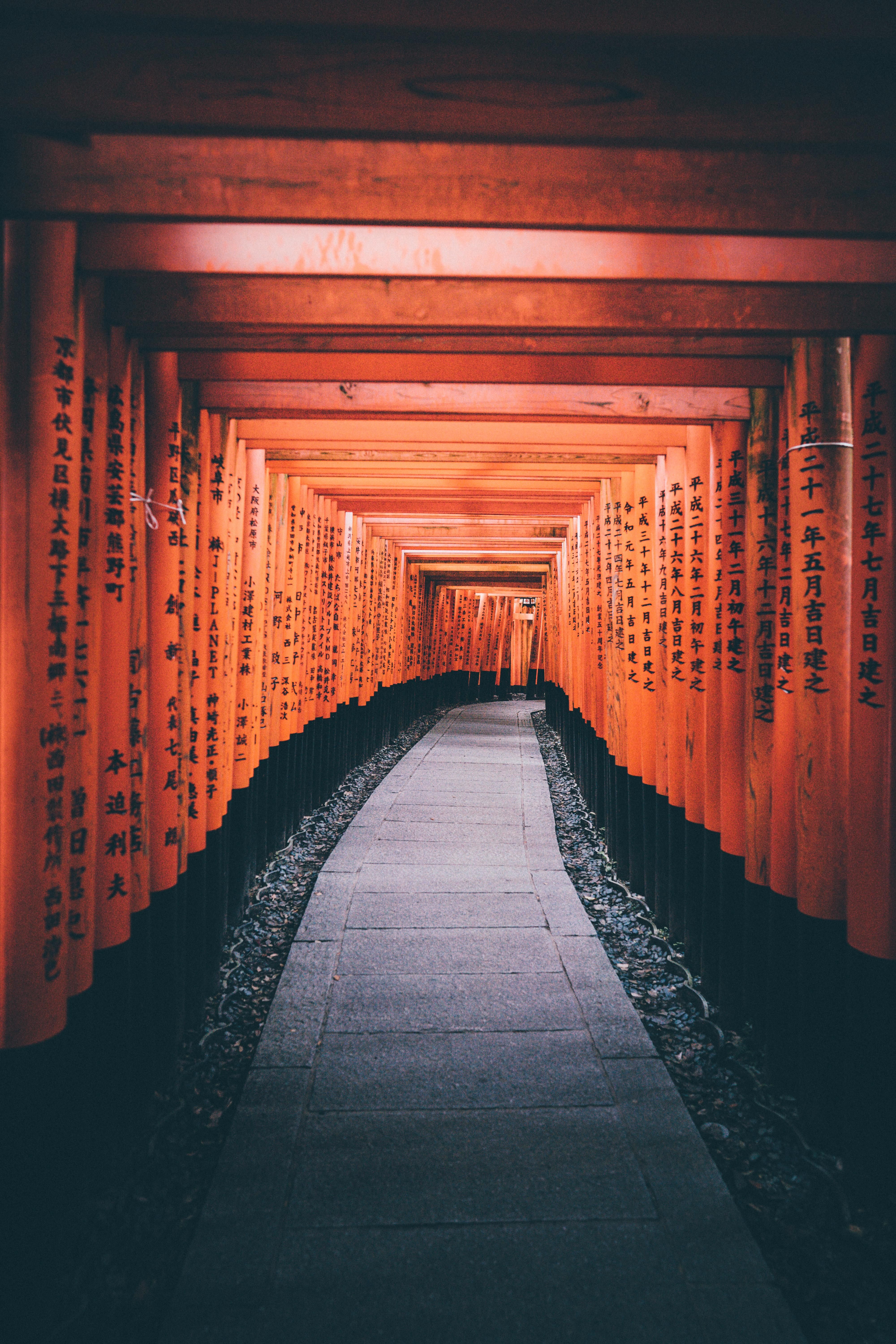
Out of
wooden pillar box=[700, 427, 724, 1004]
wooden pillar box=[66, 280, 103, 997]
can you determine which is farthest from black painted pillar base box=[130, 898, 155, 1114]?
wooden pillar box=[700, 427, 724, 1004]

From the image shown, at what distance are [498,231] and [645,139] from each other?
608mm

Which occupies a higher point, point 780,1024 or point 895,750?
point 895,750

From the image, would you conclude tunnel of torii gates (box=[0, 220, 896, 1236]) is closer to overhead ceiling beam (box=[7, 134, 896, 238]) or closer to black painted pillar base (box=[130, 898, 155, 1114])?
black painted pillar base (box=[130, 898, 155, 1114])

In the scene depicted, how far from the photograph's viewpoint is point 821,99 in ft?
5.89

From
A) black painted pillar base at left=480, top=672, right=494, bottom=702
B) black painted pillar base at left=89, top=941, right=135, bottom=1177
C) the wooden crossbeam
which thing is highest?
the wooden crossbeam

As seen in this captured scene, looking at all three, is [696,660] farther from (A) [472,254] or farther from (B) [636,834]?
(A) [472,254]

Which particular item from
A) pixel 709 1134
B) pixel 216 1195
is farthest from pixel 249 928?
pixel 709 1134

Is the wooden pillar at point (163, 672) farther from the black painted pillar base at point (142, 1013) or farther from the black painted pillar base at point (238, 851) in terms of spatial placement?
the black painted pillar base at point (238, 851)

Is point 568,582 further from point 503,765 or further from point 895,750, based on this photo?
point 895,750

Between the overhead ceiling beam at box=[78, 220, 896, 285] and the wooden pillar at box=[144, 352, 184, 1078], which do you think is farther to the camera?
the wooden pillar at box=[144, 352, 184, 1078]

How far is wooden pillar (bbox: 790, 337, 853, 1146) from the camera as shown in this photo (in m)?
2.61

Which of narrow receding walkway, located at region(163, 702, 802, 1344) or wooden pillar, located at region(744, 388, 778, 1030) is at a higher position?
wooden pillar, located at region(744, 388, 778, 1030)

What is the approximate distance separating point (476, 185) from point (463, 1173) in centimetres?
324

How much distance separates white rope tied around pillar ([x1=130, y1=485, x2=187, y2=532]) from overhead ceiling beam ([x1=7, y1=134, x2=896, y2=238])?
1054 mm
